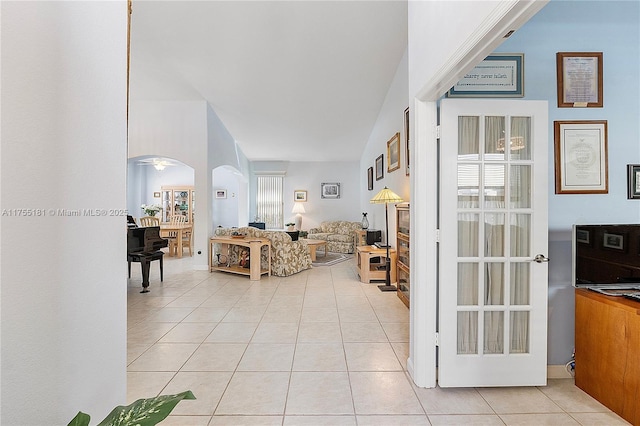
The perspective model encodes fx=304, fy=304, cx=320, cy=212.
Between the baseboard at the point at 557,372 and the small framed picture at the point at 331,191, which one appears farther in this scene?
the small framed picture at the point at 331,191

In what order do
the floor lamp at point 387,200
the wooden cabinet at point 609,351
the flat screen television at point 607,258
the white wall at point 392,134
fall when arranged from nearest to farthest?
the wooden cabinet at point 609,351
the flat screen television at point 607,258
the white wall at point 392,134
the floor lamp at point 387,200

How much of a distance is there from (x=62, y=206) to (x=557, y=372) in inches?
120

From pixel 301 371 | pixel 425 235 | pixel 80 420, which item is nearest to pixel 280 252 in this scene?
pixel 301 371

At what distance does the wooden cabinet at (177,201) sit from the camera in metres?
9.98

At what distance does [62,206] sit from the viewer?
3.19 ft

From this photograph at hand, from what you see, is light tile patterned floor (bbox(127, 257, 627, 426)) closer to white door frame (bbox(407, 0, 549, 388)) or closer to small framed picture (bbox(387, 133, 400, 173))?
white door frame (bbox(407, 0, 549, 388))

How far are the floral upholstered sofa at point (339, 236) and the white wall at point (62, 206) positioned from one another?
7122mm

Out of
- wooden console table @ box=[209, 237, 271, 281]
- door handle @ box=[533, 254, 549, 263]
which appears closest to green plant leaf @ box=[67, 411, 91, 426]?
door handle @ box=[533, 254, 549, 263]

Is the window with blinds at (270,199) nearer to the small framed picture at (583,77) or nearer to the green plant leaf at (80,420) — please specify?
the small framed picture at (583,77)

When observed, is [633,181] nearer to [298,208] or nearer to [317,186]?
[298,208]

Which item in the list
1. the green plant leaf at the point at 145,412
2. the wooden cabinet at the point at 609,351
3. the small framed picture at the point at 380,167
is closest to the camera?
the green plant leaf at the point at 145,412

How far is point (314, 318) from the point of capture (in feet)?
10.9

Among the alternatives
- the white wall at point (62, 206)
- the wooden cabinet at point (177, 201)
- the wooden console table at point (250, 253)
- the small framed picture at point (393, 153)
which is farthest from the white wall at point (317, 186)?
the white wall at point (62, 206)

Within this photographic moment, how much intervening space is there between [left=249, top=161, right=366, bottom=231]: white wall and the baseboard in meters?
8.02
